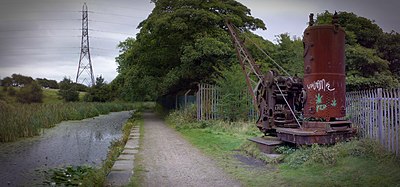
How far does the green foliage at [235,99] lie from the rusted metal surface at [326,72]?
6.67 m

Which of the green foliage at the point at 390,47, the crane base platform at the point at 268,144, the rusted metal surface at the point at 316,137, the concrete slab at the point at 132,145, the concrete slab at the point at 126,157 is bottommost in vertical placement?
the concrete slab at the point at 126,157

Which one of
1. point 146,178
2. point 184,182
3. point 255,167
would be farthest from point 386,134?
point 146,178

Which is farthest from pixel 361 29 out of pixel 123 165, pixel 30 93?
pixel 30 93

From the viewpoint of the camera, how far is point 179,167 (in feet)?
21.5

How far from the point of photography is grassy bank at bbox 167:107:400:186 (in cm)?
519

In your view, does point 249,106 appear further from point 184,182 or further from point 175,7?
point 184,182

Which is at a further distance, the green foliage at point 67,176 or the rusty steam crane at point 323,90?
the rusty steam crane at point 323,90

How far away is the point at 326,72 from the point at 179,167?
11.7 ft

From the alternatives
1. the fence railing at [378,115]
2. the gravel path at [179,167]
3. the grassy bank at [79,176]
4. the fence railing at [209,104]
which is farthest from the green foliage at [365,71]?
the grassy bank at [79,176]

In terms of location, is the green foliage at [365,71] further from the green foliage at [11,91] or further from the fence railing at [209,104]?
the green foliage at [11,91]

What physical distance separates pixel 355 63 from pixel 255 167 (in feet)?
45.2

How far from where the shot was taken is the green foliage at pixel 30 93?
2.56m

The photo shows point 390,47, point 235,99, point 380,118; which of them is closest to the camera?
point 380,118

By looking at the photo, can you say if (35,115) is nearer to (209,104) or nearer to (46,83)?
(209,104)
